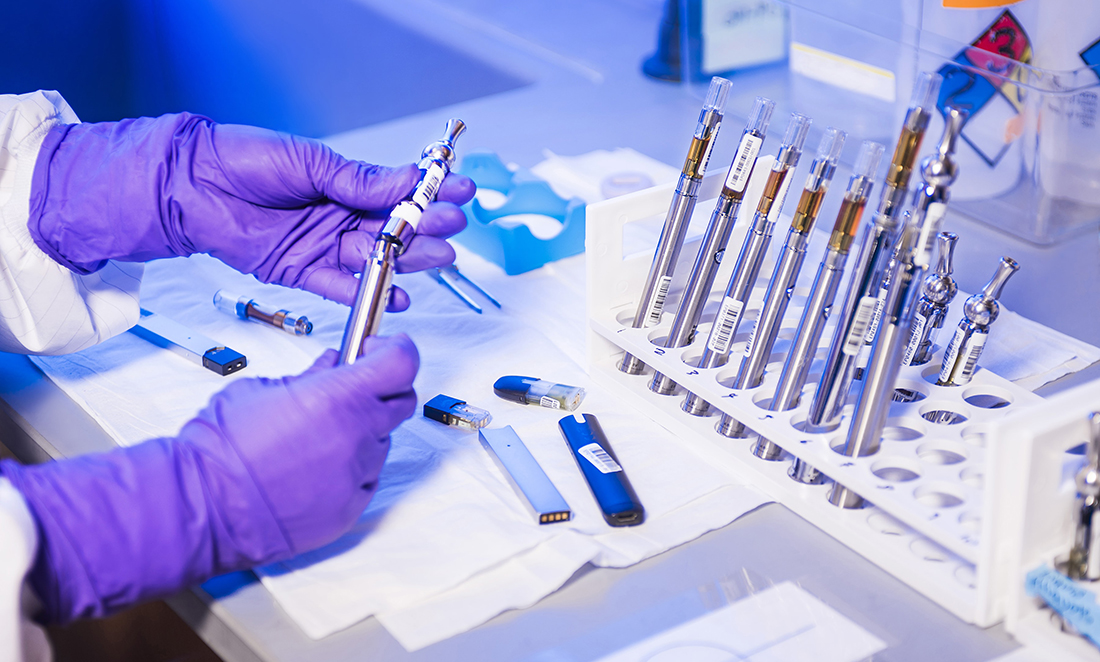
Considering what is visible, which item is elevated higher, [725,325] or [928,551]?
[725,325]

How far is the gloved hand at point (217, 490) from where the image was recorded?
0.58 m

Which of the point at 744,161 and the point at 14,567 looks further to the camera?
the point at 744,161

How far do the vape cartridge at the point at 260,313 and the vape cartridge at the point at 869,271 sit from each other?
1.61ft

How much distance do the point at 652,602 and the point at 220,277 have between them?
25.1 inches

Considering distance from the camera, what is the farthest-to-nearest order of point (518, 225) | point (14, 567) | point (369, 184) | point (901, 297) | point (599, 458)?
point (518, 225), point (369, 184), point (599, 458), point (901, 297), point (14, 567)

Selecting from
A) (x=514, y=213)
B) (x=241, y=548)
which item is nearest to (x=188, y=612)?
(x=241, y=548)

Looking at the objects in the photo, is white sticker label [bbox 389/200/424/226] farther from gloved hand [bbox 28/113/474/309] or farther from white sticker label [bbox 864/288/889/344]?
white sticker label [bbox 864/288/889/344]

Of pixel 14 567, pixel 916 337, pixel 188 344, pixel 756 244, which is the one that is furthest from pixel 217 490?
pixel 916 337

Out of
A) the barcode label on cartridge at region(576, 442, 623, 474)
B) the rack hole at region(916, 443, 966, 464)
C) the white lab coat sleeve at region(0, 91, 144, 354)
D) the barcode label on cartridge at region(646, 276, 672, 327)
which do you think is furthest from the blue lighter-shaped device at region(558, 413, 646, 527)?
the white lab coat sleeve at region(0, 91, 144, 354)

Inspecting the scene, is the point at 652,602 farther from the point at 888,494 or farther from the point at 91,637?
the point at 91,637

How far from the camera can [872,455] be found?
66cm

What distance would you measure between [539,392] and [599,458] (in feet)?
0.35

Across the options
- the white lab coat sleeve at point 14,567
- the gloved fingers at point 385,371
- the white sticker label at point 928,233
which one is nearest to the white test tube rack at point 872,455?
the white sticker label at point 928,233

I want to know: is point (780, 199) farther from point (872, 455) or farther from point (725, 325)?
point (872, 455)
